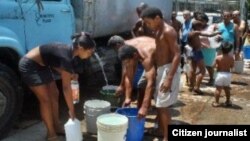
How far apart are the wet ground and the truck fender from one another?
1.03m

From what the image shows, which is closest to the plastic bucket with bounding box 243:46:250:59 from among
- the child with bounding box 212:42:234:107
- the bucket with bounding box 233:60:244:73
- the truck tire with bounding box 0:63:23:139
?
the bucket with bounding box 233:60:244:73

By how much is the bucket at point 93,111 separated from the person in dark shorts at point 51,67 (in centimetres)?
42

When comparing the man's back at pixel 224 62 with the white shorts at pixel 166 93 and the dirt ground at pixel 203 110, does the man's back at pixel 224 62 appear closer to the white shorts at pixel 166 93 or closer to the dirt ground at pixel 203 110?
the dirt ground at pixel 203 110

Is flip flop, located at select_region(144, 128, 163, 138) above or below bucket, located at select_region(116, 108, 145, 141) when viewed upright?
below

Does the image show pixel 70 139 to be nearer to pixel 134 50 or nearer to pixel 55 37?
pixel 134 50

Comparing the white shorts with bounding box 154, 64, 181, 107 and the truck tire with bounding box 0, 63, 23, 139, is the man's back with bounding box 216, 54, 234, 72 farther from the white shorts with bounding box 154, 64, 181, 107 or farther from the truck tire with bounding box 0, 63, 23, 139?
the truck tire with bounding box 0, 63, 23, 139

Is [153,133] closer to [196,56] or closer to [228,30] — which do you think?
[196,56]

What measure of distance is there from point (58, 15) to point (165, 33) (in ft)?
5.82

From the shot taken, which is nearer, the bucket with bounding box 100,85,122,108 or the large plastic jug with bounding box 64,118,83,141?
the large plastic jug with bounding box 64,118,83,141

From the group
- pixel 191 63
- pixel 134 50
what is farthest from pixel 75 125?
pixel 191 63

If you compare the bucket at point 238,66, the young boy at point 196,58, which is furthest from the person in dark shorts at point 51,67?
the bucket at point 238,66

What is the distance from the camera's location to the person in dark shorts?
4.49 meters

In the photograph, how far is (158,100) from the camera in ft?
16.1

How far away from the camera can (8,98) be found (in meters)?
4.90
